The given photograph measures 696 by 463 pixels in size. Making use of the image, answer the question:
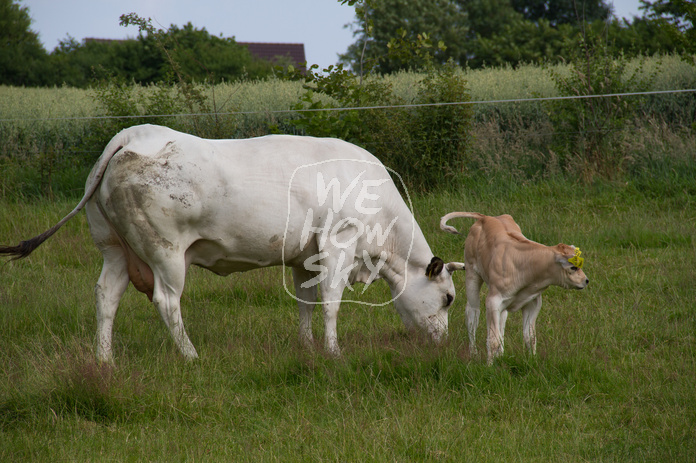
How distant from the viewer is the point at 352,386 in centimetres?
476

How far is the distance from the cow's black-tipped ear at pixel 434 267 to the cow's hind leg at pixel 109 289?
2.45 m

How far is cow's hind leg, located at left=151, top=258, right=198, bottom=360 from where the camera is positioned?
207 inches

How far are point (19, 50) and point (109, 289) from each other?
1499 inches

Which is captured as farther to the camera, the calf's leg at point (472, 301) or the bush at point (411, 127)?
the bush at point (411, 127)

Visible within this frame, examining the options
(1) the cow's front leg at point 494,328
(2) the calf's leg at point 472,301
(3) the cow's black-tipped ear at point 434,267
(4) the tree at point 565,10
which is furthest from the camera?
(4) the tree at point 565,10

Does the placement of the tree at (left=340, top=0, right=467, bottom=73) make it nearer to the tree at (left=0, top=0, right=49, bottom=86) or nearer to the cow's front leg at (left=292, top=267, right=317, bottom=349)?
the tree at (left=0, top=0, right=49, bottom=86)

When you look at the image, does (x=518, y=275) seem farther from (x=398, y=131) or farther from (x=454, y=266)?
(x=398, y=131)

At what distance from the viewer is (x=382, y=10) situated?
Result: 40.9m

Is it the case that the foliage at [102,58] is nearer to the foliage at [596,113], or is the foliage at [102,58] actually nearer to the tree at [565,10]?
the tree at [565,10]

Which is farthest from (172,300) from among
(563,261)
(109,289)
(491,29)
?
(491,29)

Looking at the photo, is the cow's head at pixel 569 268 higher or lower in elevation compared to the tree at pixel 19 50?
lower

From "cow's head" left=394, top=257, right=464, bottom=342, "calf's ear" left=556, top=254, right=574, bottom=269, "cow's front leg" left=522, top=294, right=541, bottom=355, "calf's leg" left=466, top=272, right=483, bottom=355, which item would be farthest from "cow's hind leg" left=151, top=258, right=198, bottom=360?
"calf's ear" left=556, top=254, right=574, bottom=269

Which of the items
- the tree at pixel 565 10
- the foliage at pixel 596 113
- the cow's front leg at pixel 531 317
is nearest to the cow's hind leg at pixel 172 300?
the cow's front leg at pixel 531 317

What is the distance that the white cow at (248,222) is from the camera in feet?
16.8
